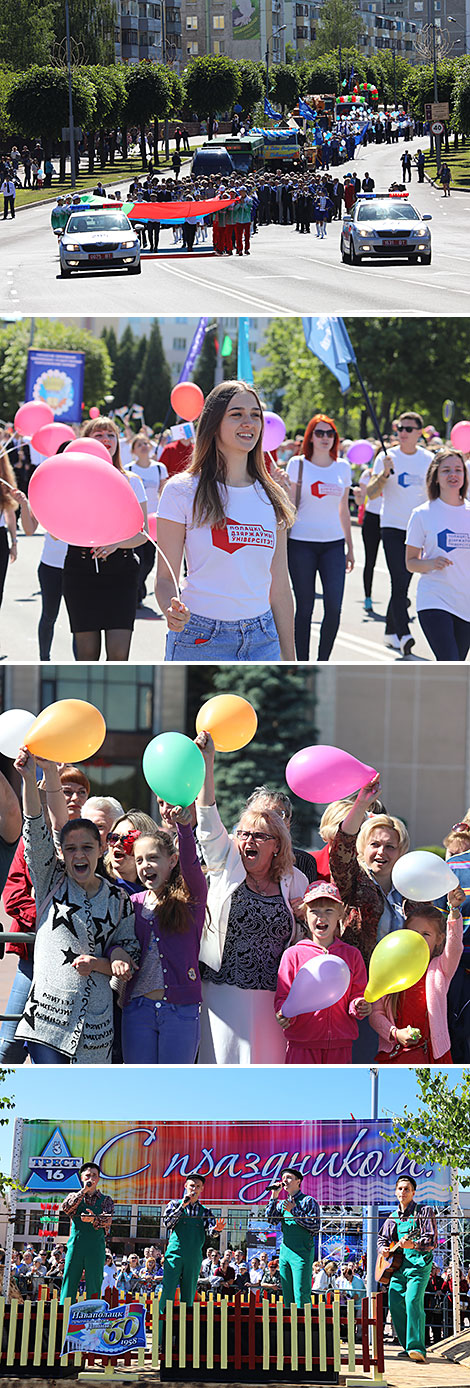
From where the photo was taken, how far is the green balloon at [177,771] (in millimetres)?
5102

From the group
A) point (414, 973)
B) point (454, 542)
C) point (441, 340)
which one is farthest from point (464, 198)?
point (414, 973)

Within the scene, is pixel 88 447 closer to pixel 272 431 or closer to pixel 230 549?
pixel 230 549

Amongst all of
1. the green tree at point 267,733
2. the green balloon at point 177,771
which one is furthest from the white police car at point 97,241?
the green balloon at point 177,771

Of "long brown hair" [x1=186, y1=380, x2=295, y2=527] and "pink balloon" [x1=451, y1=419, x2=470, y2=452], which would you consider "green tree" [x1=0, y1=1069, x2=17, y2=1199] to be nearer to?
"long brown hair" [x1=186, y1=380, x2=295, y2=527]

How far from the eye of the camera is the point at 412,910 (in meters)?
5.36

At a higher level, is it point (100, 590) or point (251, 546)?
point (251, 546)

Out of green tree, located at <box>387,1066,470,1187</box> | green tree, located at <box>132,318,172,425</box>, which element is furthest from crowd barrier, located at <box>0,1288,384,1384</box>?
green tree, located at <box>132,318,172,425</box>

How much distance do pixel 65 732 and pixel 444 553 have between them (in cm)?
280

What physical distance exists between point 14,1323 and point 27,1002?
3.48 feet

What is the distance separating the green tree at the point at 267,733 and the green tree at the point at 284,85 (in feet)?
100

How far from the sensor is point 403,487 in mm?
9555

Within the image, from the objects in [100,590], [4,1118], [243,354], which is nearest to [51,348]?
[243,354]

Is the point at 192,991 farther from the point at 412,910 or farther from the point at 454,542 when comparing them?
the point at 454,542

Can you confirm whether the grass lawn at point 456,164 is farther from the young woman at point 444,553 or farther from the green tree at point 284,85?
the young woman at point 444,553
